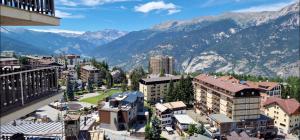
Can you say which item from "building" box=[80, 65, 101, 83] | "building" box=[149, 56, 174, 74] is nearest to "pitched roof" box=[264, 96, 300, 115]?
"building" box=[80, 65, 101, 83]

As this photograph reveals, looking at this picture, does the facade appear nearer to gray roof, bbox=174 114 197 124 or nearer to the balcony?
the balcony

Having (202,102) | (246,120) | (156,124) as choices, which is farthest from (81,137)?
(202,102)

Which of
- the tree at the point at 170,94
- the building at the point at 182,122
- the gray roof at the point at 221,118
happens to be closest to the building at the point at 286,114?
the gray roof at the point at 221,118

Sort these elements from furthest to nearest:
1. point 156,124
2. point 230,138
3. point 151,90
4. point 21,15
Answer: point 151,90 → point 156,124 → point 230,138 → point 21,15

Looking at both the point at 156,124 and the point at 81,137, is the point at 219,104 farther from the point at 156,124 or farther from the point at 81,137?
the point at 81,137

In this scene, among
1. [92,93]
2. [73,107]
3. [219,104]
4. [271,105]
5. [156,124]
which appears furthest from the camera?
[92,93]

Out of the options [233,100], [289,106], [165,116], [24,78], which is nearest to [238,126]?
[233,100]
